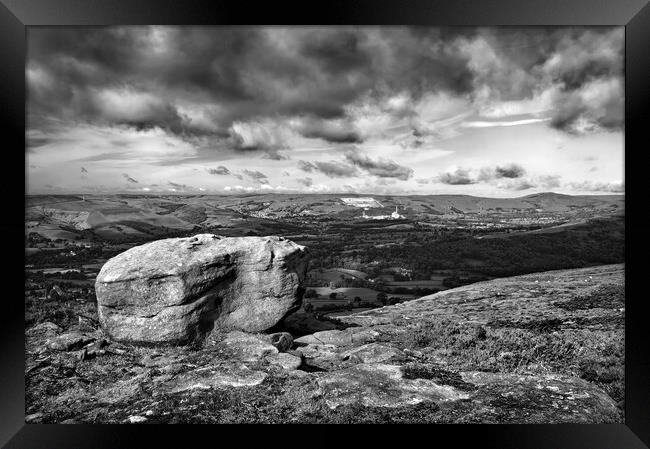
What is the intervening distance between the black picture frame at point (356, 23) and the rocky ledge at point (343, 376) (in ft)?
1.03

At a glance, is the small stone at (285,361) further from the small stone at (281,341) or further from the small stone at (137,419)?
the small stone at (137,419)

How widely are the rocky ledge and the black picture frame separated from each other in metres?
0.31

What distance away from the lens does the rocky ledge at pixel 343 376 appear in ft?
22.0

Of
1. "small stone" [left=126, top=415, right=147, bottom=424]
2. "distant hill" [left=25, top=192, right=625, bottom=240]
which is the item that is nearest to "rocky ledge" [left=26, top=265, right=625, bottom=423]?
"small stone" [left=126, top=415, right=147, bottom=424]

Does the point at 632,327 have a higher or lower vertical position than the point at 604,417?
higher

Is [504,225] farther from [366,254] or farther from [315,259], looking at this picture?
[315,259]

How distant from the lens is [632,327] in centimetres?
735

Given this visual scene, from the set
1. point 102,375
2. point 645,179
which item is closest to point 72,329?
point 102,375

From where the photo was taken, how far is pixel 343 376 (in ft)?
23.9

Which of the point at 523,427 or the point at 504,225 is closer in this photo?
the point at 523,427

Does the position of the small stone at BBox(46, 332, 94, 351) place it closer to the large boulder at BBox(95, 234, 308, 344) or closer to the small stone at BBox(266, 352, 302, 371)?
the large boulder at BBox(95, 234, 308, 344)

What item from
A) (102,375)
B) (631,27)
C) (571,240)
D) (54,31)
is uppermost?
(54,31)

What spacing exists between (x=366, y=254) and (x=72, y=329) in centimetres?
1264

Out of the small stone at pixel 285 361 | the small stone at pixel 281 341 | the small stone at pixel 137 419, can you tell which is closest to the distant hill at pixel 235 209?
the small stone at pixel 281 341
